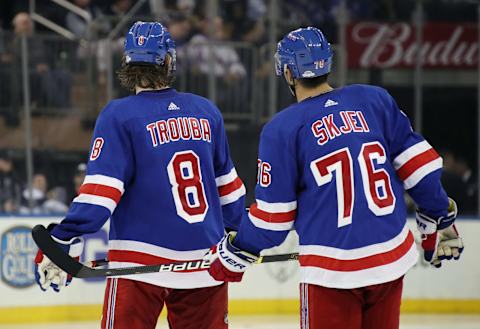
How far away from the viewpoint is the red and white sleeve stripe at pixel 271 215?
328 cm

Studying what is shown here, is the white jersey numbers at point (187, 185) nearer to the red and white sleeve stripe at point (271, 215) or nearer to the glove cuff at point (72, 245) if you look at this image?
the glove cuff at point (72, 245)

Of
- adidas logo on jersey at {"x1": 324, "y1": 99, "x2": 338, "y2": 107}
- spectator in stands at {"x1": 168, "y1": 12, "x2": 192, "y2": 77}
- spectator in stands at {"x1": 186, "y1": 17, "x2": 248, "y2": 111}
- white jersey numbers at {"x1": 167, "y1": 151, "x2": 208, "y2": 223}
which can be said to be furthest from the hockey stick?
spectator in stands at {"x1": 168, "y1": 12, "x2": 192, "y2": 77}

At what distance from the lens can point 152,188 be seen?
373 cm

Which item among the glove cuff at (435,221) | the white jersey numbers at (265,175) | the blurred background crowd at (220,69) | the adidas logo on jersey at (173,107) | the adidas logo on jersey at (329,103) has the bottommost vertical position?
the blurred background crowd at (220,69)

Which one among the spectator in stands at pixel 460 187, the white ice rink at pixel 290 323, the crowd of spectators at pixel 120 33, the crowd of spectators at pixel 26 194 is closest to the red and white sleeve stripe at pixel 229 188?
the white ice rink at pixel 290 323

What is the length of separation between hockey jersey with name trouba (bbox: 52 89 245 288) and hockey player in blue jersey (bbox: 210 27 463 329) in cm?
39

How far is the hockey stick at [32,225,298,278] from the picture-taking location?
3682 mm

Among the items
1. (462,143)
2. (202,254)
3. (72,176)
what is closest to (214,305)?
(202,254)

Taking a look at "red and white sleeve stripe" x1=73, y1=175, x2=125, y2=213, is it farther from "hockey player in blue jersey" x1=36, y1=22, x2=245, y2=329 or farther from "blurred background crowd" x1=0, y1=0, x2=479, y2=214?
"blurred background crowd" x1=0, y1=0, x2=479, y2=214

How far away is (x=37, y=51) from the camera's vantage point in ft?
28.5

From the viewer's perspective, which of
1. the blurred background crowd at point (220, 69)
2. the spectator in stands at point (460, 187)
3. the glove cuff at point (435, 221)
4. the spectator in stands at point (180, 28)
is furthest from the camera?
the spectator in stands at point (460, 187)

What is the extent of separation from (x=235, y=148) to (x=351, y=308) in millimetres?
5926

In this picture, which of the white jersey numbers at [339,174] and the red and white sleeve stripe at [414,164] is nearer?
the white jersey numbers at [339,174]

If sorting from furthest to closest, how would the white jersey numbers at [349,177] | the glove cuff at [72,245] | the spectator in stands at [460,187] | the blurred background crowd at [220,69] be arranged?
the spectator in stands at [460,187] < the blurred background crowd at [220,69] < the glove cuff at [72,245] < the white jersey numbers at [349,177]
